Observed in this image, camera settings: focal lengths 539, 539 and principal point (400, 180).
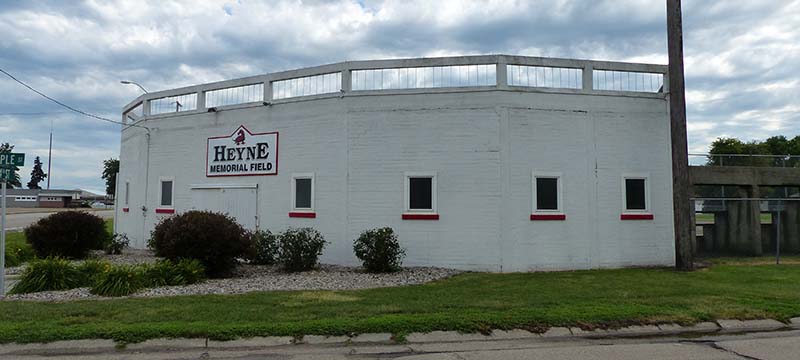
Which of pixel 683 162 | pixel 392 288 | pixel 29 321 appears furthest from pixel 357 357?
pixel 683 162

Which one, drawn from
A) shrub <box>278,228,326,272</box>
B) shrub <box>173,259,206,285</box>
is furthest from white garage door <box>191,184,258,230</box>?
shrub <box>173,259,206,285</box>

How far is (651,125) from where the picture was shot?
14039 millimetres

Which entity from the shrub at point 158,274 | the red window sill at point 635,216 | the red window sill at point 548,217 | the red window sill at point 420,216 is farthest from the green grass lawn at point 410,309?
the red window sill at point 635,216

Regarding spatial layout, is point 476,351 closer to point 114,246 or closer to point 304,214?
point 304,214

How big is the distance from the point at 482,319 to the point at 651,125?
30.1 ft

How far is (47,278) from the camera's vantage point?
10.4 m

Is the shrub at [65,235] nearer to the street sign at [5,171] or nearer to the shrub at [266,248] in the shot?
the shrub at [266,248]

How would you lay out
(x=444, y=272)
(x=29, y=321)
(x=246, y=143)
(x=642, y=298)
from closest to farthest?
(x=29, y=321), (x=642, y=298), (x=444, y=272), (x=246, y=143)

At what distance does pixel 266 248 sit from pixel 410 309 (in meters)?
6.69

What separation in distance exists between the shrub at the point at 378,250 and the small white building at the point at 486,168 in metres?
0.85

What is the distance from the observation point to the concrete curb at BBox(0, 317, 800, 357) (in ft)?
21.1

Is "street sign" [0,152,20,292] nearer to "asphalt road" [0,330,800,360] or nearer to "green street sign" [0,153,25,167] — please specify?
"green street sign" [0,153,25,167]

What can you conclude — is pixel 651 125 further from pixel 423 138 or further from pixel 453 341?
pixel 453 341

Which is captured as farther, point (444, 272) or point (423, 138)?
point (423, 138)
